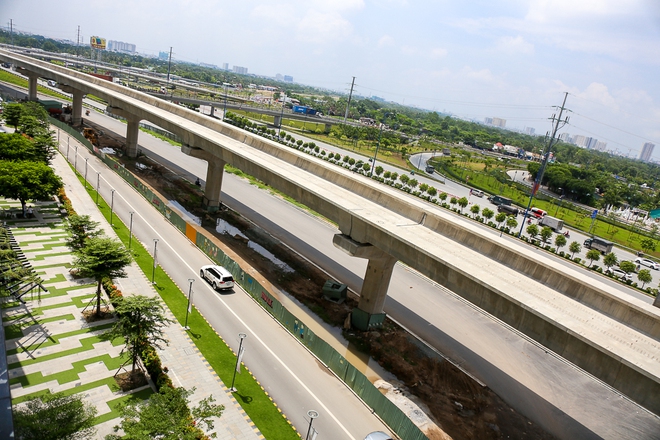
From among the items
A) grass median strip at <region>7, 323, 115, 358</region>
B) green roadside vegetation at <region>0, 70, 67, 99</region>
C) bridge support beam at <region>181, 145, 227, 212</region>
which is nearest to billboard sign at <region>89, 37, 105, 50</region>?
green roadside vegetation at <region>0, 70, 67, 99</region>

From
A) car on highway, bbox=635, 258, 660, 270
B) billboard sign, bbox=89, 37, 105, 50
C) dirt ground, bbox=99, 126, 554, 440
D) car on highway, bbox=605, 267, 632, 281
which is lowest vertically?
dirt ground, bbox=99, 126, 554, 440

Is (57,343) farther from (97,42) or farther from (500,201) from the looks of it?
(97,42)

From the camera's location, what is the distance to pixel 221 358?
22828 mm

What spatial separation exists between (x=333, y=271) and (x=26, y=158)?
93.3 ft

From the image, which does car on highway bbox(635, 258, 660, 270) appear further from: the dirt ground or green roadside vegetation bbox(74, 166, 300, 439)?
green roadside vegetation bbox(74, 166, 300, 439)

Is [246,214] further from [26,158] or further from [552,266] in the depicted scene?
[552,266]

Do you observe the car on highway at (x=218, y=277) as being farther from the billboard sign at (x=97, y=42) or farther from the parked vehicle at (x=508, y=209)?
the billboard sign at (x=97, y=42)

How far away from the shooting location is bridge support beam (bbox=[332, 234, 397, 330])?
27594 mm

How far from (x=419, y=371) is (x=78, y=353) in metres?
17.6

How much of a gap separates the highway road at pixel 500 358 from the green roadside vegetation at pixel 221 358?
106cm

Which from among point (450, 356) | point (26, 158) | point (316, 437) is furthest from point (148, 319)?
point (26, 158)

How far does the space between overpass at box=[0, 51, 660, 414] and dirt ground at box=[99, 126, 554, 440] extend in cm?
187

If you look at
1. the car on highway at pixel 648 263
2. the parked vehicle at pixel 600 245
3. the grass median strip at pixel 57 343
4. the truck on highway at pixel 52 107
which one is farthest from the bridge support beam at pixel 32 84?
the car on highway at pixel 648 263

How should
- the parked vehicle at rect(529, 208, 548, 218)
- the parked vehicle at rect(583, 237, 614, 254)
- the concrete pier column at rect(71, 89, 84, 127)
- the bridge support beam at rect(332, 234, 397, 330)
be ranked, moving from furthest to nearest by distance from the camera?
the concrete pier column at rect(71, 89, 84, 127)
the parked vehicle at rect(529, 208, 548, 218)
the parked vehicle at rect(583, 237, 614, 254)
the bridge support beam at rect(332, 234, 397, 330)
